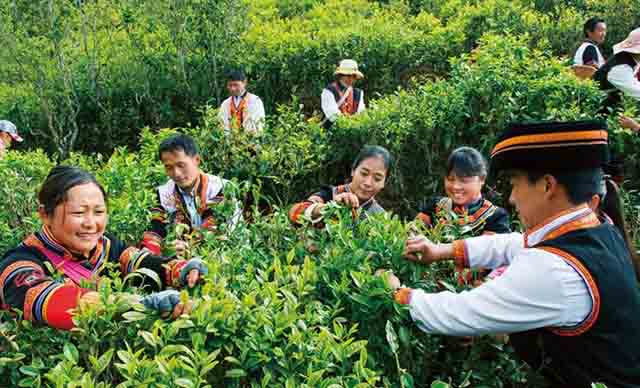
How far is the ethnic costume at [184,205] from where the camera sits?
3.65 metres

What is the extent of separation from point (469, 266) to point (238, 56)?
7725 mm

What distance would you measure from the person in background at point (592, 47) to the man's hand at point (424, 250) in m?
6.41

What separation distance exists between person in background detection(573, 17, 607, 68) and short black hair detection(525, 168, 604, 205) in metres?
6.40

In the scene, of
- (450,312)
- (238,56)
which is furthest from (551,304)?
(238,56)

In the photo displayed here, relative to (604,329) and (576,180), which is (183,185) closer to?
(576,180)

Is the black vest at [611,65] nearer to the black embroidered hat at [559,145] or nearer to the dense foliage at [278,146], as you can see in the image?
the dense foliage at [278,146]

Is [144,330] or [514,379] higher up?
[144,330]

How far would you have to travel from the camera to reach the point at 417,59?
9062 millimetres

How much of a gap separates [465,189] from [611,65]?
2838mm

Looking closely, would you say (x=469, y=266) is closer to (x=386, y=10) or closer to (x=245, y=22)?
(x=245, y=22)

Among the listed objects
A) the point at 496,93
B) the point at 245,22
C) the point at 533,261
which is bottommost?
the point at 533,261

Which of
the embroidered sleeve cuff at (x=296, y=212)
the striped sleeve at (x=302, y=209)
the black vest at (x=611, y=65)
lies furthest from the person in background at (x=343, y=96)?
the embroidered sleeve cuff at (x=296, y=212)

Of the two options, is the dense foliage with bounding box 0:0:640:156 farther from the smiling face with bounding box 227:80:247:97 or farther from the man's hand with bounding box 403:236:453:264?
the man's hand with bounding box 403:236:453:264

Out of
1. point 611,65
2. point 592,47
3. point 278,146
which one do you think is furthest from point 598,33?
point 278,146
